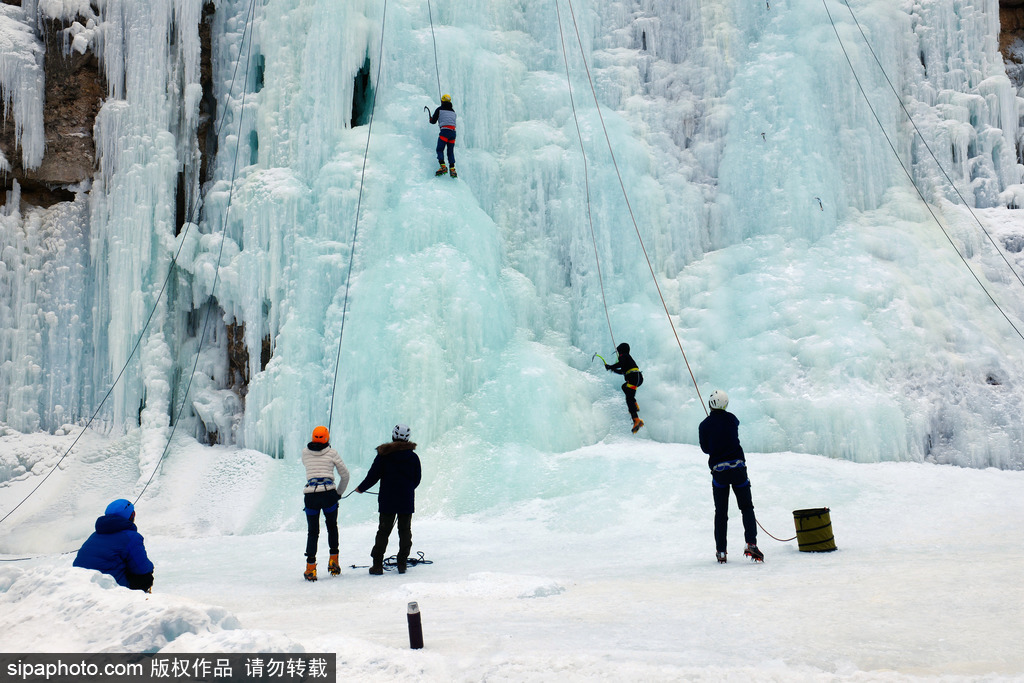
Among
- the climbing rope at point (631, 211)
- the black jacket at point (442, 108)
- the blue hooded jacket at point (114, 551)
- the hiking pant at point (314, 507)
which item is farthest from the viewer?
the black jacket at point (442, 108)

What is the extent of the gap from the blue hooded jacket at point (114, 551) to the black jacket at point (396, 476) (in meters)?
1.96

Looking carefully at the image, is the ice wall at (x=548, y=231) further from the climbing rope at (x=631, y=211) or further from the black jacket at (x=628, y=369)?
the black jacket at (x=628, y=369)

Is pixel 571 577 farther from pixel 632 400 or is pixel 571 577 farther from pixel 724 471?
pixel 632 400

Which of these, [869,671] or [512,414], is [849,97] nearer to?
[512,414]

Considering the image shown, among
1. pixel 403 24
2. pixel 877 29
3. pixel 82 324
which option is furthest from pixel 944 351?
pixel 82 324

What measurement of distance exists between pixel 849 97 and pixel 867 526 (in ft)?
24.1

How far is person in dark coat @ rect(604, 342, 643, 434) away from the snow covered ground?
348mm

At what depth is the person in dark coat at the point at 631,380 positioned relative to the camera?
9.70m

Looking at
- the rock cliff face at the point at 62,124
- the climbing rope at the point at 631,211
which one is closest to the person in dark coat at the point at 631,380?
the climbing rope at the point at 631,211

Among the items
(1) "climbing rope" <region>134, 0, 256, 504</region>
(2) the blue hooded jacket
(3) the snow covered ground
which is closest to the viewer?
Answer: (3) the snow covered ground

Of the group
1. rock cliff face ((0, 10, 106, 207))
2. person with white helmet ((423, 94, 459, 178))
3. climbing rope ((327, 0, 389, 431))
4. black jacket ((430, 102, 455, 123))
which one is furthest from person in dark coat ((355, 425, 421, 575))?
rock cliff face ((0, 10, 106, 207))

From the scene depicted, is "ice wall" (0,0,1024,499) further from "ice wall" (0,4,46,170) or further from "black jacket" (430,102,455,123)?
"ice wall" (0,4,46,170)

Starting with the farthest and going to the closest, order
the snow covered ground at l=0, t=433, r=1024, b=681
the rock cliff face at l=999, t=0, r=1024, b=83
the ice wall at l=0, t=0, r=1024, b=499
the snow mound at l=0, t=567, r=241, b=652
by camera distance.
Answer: the rock cliff face at l=999, t=0, r=1024, b=83, the ice wall at l=0, t=0, r=1024, b=499, the snow covered ground at l=0, t=433, r=1024, b=681, the snow mound at l=0, t=567, r=241, b=652

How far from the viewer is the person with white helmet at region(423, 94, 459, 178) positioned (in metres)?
10.4
